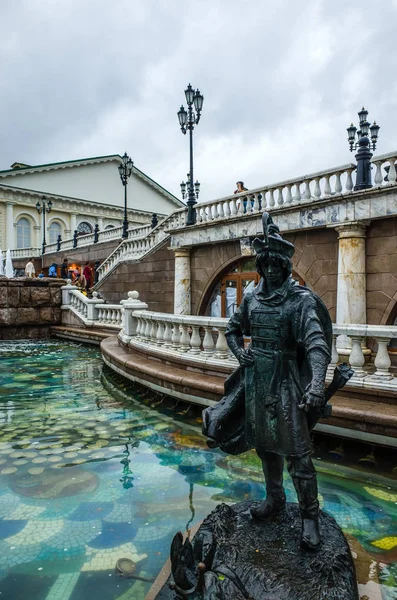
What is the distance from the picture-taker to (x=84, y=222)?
3825cm

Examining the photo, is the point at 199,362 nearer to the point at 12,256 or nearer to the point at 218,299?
the point at 218,299

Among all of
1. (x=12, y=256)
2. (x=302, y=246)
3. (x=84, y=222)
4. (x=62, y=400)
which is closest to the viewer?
(x=62, y=400)

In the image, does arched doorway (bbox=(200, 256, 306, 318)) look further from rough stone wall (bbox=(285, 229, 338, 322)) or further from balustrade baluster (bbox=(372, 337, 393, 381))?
Answer: balustrade baluster (bbox=(372, 337, 393, 381))

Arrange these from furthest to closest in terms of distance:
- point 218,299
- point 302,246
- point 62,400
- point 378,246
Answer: point 218,299
point 302,246
point 378,246
point 62,400

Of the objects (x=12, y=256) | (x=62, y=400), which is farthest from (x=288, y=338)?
(x=12, y=256)

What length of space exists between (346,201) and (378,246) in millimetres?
1192

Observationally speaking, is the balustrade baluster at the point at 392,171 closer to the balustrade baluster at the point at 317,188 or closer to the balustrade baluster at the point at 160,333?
the balustrade baluster at the point at 317,188

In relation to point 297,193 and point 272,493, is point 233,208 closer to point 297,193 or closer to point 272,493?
point 297,193

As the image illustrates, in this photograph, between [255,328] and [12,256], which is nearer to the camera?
[255,328]

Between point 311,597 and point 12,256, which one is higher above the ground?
point 12,256

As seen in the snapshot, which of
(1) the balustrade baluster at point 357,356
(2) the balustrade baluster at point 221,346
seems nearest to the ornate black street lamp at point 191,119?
(2) the balustrade baluster at point 221,346

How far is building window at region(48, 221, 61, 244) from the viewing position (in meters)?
36.5

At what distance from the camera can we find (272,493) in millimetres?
2881

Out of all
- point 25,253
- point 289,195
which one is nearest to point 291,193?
point 289,195
